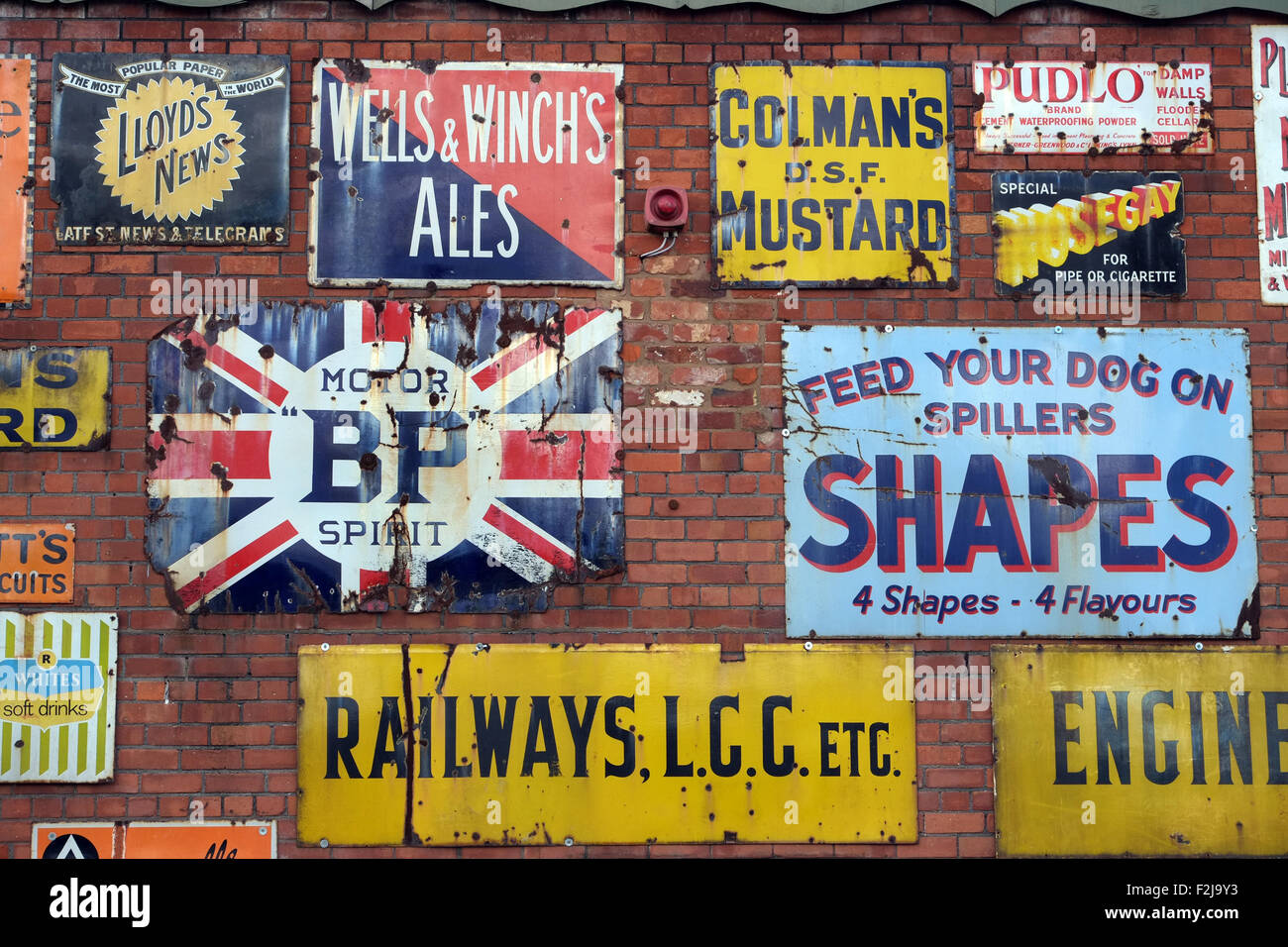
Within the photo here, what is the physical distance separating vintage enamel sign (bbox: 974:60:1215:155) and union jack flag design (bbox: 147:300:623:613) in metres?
1.75

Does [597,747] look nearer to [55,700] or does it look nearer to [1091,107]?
[55,700]

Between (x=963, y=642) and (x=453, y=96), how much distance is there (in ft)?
9.22

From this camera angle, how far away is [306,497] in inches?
165

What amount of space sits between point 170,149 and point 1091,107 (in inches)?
139

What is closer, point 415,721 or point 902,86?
point 415,721

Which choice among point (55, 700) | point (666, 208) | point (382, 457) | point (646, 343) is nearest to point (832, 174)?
point (666, 208)

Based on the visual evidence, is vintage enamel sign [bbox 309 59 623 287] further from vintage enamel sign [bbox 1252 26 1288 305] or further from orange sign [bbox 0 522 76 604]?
vintage enamel sign [bbox 1252 26 1288 305]

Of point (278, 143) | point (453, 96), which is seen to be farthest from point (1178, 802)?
point (278, 143)

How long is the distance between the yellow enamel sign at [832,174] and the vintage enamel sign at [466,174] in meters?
0.44

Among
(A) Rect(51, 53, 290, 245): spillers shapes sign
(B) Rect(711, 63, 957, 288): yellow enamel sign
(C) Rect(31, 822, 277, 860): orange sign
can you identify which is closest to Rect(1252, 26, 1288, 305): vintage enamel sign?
(B) Rect(711, 63, 957, 288): yellow enamel sign

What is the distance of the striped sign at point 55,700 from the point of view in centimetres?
412

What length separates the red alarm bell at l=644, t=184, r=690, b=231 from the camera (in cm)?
427

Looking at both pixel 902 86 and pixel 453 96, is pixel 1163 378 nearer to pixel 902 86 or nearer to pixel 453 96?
pixel 902 86

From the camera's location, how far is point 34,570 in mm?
4176
